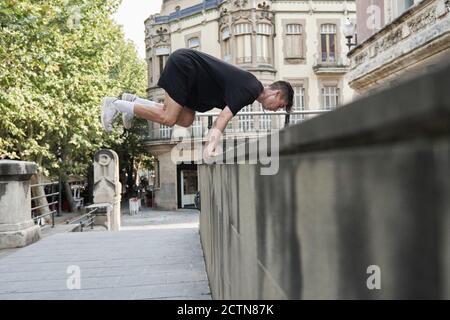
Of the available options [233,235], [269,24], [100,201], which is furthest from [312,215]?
[269,24]

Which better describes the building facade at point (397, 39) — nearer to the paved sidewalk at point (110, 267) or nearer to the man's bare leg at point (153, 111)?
the man's bare leg at point (153, 111)

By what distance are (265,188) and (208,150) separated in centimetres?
246

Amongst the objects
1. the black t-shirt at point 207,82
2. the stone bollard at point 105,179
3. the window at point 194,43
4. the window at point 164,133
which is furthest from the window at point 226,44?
the black t-shirt at point 207,82

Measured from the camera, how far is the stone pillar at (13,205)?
23.8 feet

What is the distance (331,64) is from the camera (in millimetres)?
31203

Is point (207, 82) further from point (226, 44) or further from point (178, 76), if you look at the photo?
point (226, 44)

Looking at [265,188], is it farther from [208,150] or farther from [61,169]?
[61,169]

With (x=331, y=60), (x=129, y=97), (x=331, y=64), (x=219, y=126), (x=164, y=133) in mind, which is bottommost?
(x=219, y=126)

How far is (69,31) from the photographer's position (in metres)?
19.2

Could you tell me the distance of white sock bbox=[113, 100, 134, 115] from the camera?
4438 millimetres

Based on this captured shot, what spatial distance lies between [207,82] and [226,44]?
97.4ft

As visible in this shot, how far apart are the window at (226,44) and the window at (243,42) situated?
2.68 feet

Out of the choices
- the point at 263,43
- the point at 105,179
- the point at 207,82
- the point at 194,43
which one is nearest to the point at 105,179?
the point at 105,179

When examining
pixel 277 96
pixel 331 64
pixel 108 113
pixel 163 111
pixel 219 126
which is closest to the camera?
pixel 219 126
